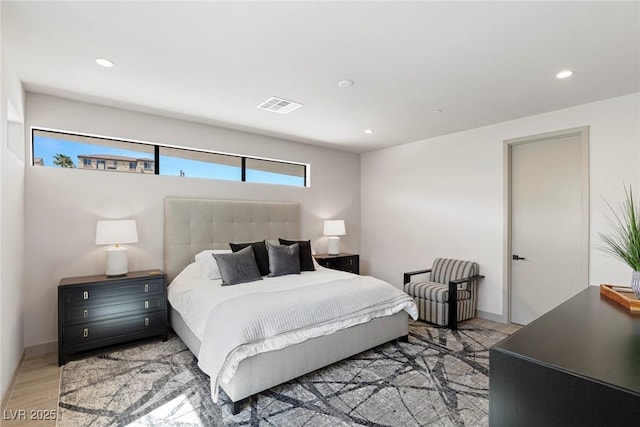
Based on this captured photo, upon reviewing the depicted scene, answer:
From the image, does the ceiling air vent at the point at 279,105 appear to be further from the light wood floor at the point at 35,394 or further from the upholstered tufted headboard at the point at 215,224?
the light wood floor at the point at 35,394

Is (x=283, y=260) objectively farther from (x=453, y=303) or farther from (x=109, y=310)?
(x=453, y=303)

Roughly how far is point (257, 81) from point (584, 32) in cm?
256

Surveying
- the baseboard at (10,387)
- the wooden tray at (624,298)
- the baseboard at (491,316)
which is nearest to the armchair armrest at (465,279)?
the baseboard at (491,316)

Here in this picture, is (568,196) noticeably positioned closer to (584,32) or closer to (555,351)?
(584,32)

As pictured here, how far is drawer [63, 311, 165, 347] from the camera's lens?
2.98 m

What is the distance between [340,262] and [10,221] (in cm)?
403

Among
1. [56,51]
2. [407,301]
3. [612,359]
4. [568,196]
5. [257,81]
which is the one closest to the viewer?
[612,359]

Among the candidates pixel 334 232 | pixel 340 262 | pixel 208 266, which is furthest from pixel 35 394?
pixel 334 232

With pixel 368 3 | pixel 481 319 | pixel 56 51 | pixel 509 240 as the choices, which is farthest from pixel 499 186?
pixel 56 51

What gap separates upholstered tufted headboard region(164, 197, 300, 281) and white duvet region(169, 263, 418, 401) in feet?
1.22

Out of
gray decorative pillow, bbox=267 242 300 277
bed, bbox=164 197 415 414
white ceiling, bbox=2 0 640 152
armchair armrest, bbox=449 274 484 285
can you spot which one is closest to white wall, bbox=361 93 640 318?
armchair armrest, bbox=449 274 484 285

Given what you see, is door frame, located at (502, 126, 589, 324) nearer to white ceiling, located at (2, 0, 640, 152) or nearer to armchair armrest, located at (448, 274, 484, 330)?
white ceiling, located at (2, 0, 640, 152)

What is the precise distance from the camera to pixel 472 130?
175 inches

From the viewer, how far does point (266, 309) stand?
2514 mm
